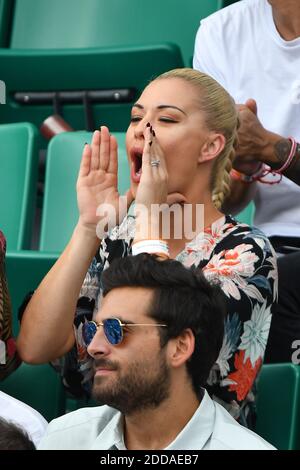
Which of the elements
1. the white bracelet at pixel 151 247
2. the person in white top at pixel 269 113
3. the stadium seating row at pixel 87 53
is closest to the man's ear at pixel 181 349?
the white bracelet at pixel 151 247

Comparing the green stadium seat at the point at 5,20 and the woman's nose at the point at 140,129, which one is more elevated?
the green stadium seat at the point at 5,20

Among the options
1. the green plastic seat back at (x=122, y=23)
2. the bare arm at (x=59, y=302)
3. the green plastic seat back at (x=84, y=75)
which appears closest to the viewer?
the bare arm at (x=59, y=302)

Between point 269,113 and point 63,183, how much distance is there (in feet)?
1.57

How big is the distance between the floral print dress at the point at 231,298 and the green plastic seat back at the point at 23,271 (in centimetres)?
12

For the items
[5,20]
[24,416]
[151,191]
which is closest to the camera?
[24,416]

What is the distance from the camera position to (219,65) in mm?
2291

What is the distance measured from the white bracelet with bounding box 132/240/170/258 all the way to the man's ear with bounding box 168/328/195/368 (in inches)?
9.3

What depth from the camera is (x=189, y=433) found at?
4.47 feet

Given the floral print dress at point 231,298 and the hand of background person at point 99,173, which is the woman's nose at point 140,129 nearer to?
the hand of background person at point 99,173

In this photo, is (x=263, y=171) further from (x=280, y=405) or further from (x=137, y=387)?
(x=137, y=387)

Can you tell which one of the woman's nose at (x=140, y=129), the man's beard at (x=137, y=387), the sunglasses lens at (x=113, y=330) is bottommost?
the man's beard at (x=137, y=387)

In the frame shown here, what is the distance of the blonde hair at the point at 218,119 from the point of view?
1840mm

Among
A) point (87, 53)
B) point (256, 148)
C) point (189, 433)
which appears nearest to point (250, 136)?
point (256, 148)

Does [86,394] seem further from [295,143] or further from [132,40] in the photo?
[132,40]
